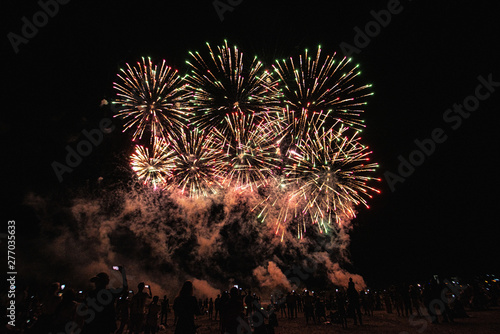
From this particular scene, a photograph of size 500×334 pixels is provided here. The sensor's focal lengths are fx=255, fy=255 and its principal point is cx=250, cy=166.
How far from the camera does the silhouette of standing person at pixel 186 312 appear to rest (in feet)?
15.1

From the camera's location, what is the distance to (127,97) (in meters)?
11.3

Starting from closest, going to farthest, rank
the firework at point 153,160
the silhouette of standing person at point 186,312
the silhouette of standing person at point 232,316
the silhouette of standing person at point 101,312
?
the silhouette of standing person at point 101,312 < the silhouette of standing person at point 186,312 < the silhouette of standing person at point 232,316 < the firework at point 153,160

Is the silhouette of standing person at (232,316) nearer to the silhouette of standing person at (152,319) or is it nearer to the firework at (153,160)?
the silhouette of standing person at (152,319)

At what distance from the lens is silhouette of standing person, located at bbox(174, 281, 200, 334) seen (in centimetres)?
459

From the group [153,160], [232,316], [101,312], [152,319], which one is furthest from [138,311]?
[153,160]

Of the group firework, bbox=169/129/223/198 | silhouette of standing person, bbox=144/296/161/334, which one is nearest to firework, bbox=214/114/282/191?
firework, bbox=169/129/223/198

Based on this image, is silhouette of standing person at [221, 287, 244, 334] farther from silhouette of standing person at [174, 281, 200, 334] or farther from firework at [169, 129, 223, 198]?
firework at [169, 129, 223, 198]

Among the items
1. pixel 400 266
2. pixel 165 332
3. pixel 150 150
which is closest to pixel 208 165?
pixel 150 150

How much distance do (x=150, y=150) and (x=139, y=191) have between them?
849cm

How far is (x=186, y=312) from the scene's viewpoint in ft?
15.4

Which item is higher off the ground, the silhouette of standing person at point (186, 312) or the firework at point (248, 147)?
the firework at point (248, 147)

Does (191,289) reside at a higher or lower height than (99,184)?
lower

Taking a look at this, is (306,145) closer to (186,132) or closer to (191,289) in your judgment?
(186,132)

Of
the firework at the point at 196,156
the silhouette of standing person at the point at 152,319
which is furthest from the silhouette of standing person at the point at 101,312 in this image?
the firework at the point at 196,156
